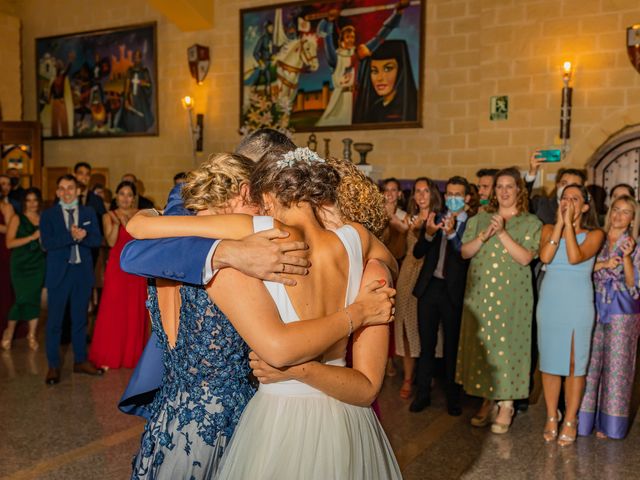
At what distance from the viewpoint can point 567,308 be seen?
410 cm

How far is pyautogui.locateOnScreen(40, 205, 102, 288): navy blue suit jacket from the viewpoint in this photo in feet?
17.6

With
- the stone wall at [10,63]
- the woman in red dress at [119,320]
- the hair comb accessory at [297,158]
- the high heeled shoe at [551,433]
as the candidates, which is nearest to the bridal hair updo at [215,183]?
the hair comb accessory at [297,158]

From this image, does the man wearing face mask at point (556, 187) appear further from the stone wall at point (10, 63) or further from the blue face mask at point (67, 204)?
the stone wall at point (10, 63)

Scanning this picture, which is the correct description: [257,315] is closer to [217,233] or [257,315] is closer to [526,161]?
[217,233]

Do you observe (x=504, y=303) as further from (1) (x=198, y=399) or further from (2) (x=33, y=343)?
(2) (x=33, y=343)

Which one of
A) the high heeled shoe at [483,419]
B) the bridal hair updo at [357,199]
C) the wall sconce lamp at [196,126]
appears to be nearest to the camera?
the bridal hair updo at [357,199]

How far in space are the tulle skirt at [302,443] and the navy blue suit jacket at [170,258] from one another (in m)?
0.39

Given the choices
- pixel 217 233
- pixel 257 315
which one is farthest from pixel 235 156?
pixel 257 315

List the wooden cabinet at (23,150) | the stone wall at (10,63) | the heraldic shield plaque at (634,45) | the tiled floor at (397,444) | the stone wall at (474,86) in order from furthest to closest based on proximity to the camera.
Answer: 1. the stone wall at (10,63)
2. the wooden cabinet at (23,150)
3. the stone wall at (474,86)
4. the heraldic shield plaque at (634,45)
5. the tiled floor at (397,444)

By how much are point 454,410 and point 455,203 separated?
1.47 meters

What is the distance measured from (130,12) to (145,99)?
4.92ft

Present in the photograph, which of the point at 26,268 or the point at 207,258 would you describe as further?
the point at 26,268

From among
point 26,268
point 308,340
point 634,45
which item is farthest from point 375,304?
point 634,45

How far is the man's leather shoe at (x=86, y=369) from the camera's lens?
17.8 feet
